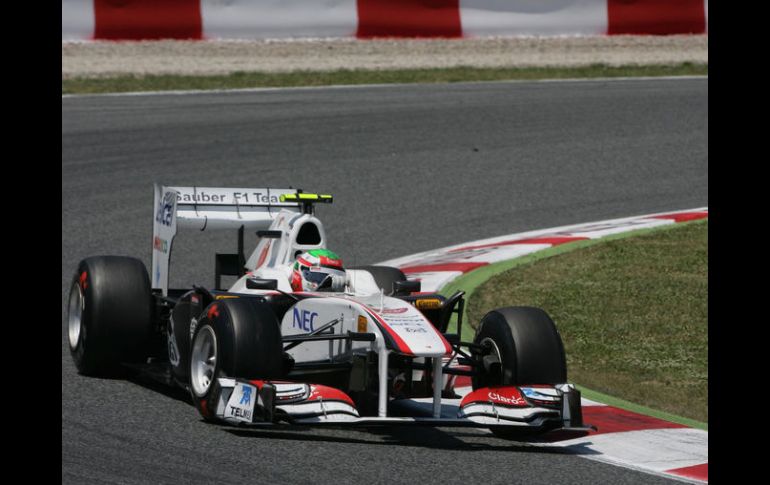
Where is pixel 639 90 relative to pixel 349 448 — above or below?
above

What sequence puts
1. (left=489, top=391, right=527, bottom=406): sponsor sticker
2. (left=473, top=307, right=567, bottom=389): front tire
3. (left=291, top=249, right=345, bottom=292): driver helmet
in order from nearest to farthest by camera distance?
(left=489, top=391, right=527, bottom=406): sponsor sticker < (left=473, top=307, right=567, bottom=389): front tire < (left=291, top=249, right=345, bottom=292): driver helmet

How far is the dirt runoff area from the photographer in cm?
1884

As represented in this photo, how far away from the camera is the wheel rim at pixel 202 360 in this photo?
7.50 metres

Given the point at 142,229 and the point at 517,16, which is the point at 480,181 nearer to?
the point at 142,229

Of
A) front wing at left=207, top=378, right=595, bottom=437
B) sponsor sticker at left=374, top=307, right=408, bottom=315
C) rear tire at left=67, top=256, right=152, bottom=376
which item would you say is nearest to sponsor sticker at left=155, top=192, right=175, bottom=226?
rear tire at left=67, top=256, right=152, bottom=376

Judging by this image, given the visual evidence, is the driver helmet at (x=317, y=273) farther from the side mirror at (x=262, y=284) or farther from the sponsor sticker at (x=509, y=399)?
the sponsor sticker at (x=509, y=399)

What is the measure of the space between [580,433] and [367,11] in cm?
1308

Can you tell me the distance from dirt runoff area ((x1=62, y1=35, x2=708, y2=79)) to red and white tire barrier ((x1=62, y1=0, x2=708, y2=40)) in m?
0.15

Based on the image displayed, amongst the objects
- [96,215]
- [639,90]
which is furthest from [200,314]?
[639,90]

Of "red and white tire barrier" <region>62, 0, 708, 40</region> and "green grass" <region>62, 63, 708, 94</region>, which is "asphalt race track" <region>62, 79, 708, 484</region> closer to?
"green grass" <region>62, 63, 708, 94</region>

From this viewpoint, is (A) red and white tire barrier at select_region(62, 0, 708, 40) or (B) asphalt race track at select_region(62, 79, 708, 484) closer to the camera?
(B) asphalt race track at select_region(62, 79, 708, 484)

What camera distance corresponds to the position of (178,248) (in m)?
12.3

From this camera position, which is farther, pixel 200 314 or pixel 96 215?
pixel 96 215

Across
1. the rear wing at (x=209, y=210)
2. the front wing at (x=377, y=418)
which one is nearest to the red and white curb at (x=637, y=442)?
the front wing at (x=377, y=418)
